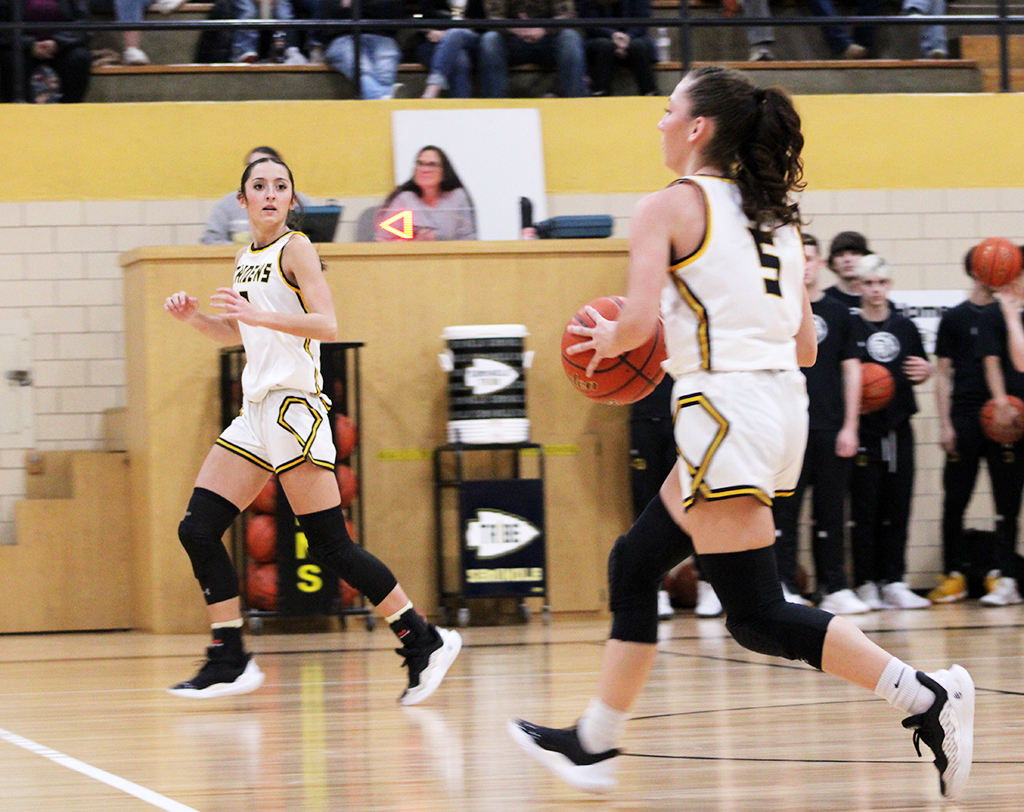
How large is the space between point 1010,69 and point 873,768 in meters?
7.43

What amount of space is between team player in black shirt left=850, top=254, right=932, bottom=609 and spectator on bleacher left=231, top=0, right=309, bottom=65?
3.90 m

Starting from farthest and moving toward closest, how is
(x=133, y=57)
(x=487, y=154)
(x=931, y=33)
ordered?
(x=931, y=33) < (x=133, y=57) < (x=487, y=154)

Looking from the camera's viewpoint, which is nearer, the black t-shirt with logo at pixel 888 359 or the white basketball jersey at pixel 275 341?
the white basketball jersey at pixel 275 341

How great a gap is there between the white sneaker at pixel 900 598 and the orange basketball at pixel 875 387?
99 cm

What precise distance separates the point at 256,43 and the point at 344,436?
336 cm

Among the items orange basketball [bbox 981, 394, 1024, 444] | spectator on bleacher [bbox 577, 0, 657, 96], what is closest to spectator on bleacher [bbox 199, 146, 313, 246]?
spectator on bleacher [bbox 577, 0, 657, 96]

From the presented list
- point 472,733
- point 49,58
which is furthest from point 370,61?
point 472,733

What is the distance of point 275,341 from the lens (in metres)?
4.66

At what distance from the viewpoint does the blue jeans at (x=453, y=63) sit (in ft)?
28.6

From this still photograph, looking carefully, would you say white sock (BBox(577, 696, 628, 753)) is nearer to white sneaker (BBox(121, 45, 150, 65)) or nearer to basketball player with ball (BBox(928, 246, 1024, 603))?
basketball player with ball (BBox(928, 246, 1024, 603))

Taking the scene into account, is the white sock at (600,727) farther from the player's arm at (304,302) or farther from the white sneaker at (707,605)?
the white sneaker at (707,605)

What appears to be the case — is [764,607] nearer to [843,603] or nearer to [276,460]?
[276,460]

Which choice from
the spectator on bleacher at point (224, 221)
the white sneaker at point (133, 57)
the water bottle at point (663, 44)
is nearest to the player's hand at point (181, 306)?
the spectator on bleacher at point (224, 221)

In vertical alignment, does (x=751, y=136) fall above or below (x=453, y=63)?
below
